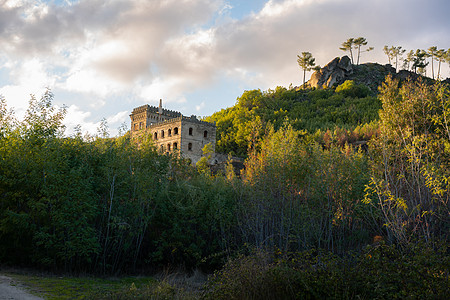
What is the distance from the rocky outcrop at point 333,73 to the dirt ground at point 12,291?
6453cm

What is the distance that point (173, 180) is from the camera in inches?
703

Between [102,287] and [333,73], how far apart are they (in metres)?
66.0

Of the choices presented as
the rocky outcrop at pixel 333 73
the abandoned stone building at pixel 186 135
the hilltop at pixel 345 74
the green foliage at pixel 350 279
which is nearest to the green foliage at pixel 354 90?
the hilltop at pixel 345 74

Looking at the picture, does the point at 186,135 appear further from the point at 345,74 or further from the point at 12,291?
the point at 345,74

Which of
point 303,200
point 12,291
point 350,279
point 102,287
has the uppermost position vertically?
point 303,200

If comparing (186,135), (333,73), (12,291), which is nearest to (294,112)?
(333,73)

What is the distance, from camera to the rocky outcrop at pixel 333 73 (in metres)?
68.1

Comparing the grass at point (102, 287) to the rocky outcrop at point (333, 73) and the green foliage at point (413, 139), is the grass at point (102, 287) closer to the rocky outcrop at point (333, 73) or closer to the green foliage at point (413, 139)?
the green foliage at point (413, 139)

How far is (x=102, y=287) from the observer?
34.8 feet

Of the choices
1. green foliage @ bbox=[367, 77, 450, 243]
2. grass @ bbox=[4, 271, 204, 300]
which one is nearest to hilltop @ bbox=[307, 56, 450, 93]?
green foliage @ bbox=[367, 77, 450, 243]

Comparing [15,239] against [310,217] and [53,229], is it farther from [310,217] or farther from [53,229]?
[310,217]

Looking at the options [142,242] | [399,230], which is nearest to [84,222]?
[142,242]

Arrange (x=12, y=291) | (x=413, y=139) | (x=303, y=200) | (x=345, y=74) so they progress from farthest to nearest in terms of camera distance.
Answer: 1. (x=345, y=74)
2. (x=303, y=200)
3. (x=413, y=139)
4. (x=12, y=291)

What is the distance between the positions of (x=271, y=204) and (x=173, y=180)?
6.16 meters
